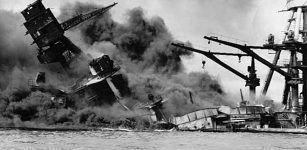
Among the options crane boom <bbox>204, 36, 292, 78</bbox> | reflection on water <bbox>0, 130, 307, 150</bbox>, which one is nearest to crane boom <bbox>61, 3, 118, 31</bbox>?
crane boom <bbox>204, 36, 292, 78</bbox>

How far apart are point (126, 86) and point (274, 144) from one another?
40.1 metres

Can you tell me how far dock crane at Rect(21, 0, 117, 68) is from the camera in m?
96.5

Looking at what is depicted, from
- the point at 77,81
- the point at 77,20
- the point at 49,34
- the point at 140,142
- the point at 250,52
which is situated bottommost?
the point at 140,142

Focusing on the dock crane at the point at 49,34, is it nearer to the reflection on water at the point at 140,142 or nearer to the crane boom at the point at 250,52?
the crane boom at the point at 250,52

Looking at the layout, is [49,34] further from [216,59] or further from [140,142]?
[140,142]

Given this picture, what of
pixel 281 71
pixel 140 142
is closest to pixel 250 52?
pixel 281 71

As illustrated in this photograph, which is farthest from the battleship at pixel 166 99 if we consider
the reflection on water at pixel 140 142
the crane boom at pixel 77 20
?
the reflection on water at pixel 140 142

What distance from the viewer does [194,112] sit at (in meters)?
91.1

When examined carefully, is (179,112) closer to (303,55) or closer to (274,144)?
(303,55)

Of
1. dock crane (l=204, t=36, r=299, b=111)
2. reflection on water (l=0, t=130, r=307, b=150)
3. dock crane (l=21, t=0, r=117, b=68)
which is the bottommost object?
reflection on water (l=0, t=130, r=307, b=150)

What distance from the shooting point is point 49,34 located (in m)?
98.7

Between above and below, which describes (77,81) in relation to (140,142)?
above

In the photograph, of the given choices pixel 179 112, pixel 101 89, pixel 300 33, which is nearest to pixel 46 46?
pixel 101 89

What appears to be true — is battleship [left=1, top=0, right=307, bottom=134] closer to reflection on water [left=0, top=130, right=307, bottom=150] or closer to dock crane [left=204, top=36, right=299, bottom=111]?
dock crane [left=204, top=36, right=299, bottom=111]
